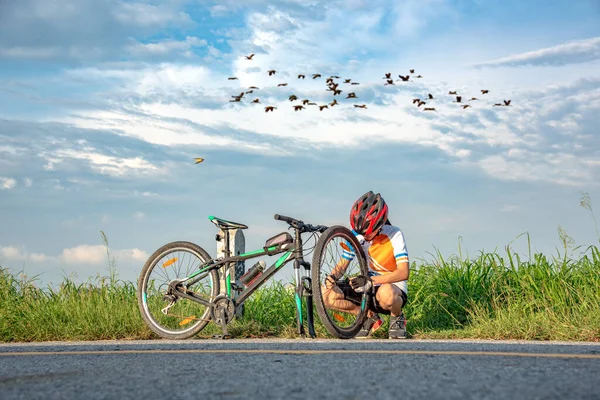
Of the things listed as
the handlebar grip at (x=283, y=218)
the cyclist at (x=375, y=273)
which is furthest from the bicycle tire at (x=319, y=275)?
the handlebar grip at (x=283, y=218)

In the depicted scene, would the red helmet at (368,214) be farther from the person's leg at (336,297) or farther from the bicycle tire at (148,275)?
the bicycle tire at (148,275)

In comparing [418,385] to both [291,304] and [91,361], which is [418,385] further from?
[291,304]

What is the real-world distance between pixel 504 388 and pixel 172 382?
211 cm

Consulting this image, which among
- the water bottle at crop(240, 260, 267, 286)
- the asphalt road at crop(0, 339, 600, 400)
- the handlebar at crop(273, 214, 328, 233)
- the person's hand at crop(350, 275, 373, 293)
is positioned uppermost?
the handlebar at crop(273, 214, 328, 233)

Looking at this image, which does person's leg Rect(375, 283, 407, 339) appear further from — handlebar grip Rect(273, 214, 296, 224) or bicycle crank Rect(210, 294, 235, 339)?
bicycle crank Rect(210, 294, 235, 339)

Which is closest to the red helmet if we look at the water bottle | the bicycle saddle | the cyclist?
the cyclist

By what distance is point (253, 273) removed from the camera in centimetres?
907

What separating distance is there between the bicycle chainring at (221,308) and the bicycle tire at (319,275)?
1.30 m

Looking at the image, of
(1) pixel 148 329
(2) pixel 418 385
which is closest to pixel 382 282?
(1) pixel 148 329

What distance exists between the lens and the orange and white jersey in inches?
345

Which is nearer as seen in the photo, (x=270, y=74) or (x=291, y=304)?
(x=291, y=304)

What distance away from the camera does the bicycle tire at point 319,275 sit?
8.16m

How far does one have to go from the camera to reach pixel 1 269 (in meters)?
12.2

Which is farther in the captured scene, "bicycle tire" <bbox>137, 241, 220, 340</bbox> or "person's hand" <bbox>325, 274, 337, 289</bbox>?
"bicycle tire" <bbox>137, 241, 220, 340</bbox>
